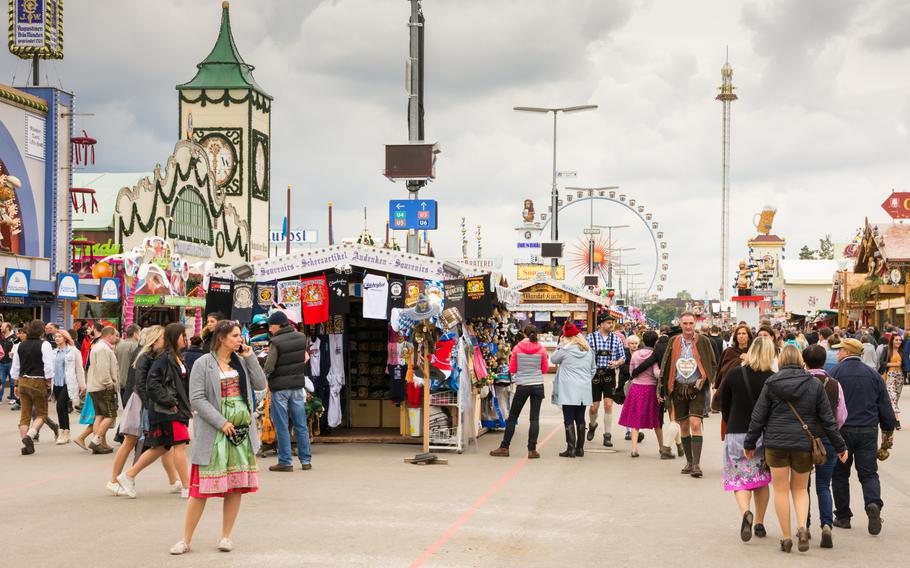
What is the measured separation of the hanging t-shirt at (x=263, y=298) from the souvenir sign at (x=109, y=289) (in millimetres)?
18967

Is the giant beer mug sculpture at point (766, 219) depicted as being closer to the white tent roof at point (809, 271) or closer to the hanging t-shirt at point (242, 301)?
the white tent roof at point (809, 271)

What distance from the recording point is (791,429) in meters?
8.49

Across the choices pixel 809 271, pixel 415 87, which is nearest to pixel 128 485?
pixel 415 87

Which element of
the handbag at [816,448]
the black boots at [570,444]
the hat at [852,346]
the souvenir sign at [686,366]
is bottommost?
the black boots at [570,444]

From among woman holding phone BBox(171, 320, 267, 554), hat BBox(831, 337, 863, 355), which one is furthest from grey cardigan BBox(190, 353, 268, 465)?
hat BBox(831, 337, 863, 355)

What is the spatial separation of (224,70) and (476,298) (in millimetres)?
61002

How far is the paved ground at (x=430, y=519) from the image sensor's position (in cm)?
834

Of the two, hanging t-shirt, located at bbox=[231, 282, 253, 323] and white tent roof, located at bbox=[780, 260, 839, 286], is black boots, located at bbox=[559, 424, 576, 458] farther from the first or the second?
white tent roof, located at bbox=[780, 260, 839, 286]

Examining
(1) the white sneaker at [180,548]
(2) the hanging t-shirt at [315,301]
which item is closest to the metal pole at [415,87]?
(2) the hanging t-shirt at [315,301]

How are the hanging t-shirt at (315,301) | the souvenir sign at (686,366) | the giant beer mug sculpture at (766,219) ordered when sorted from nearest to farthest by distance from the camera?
the souvenir sign at (686,366)
the hanging t-shirt at (315,301)
the giant beer mug sculpture at (766,219)

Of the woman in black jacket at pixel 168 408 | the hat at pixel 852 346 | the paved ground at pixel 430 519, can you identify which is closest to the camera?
the paved ground at pixel 430 519

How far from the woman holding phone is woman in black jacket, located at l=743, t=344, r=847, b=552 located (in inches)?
151

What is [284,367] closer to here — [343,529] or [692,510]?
[343,529]

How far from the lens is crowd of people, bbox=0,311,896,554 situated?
8.40m
